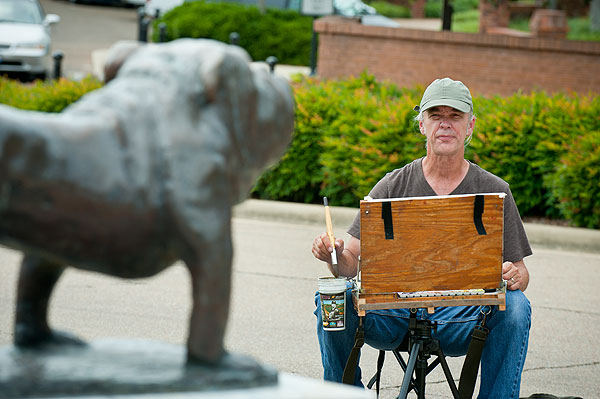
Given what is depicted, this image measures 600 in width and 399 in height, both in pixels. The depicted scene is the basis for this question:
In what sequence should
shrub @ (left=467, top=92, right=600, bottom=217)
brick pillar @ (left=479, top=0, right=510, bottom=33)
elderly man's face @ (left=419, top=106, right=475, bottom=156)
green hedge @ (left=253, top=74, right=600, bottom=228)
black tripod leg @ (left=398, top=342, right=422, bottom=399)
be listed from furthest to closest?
1. brick pillar @ (left=479, top=0, right=510, bottom=33)
2. shrub @ (left=467, top=92, right=600, bottom=217)
3. green hedge @ (left=253, top=74, right=600, bottom=228)
4. elderly man's face @ (left=419, top=106, right=475, bottom=156)
5. black tripod leg @ (left=398, top=342, right=422, bottom=399)

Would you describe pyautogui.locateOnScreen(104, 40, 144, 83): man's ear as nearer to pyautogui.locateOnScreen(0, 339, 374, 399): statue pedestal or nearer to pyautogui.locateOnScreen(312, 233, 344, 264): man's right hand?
pyautogui.locateOnScreen(0, 339, 374, 399): statue pedestal

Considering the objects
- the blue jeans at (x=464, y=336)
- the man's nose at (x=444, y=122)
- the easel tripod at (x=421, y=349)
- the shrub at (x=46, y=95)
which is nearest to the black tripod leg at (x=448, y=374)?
the easel tripod at (x=421, y=349)

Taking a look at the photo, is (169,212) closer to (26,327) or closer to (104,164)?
(104,164)

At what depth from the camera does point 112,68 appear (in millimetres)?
2225

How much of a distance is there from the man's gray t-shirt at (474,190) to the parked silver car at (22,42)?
1239 cm

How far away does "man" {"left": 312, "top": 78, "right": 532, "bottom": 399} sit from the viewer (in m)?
3.70

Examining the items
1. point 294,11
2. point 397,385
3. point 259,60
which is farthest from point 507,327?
point 294,11

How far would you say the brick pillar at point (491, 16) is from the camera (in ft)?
58.1

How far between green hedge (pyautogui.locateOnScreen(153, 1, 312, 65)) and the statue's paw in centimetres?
1631

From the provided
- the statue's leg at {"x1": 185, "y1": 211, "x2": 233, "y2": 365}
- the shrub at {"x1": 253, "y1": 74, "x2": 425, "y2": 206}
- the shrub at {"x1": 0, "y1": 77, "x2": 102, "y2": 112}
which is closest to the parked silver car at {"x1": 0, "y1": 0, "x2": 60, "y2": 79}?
the shrub at {"x1": 0, "y1": 77, "x2": 102, "y2": 112}

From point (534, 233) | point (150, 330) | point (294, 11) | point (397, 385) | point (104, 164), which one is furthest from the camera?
point (294, 11)

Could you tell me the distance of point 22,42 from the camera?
49.6 feet

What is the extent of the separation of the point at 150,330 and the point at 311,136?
3773 millimetres

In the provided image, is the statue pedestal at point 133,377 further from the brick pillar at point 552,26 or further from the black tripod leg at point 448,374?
the brick pillar at point 552,26
